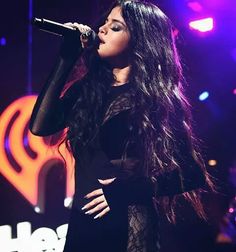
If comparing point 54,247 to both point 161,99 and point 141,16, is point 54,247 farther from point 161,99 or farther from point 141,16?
point 141,16

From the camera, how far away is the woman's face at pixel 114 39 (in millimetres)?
1447

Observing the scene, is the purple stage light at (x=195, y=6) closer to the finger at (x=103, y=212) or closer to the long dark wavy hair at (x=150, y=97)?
the long dark wavy hair at (x=150, y=97)

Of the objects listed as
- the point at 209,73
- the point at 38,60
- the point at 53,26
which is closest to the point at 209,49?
the point at 209,73

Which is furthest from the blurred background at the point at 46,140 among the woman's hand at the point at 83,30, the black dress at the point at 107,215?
the black dress at the point at 107,215

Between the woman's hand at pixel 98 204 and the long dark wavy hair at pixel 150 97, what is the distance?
18cm

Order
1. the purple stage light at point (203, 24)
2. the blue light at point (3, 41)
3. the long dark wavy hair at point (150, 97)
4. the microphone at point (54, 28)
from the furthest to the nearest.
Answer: the purple stage light at point (203, 24)
the blue light at point (3, 41)
the long dark wavy hair at point (150, 97)
the microphone at point (54, 28)

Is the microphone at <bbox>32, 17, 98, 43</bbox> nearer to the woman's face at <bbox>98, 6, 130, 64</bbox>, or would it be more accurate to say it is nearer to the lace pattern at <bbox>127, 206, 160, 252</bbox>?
the woman's face at <bbox>98, 6, 130, 64</bbox>

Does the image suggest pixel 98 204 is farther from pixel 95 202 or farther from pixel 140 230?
pixel 140 230

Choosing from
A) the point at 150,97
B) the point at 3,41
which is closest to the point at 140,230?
the point at 150,97

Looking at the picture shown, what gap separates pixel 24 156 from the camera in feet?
8.32

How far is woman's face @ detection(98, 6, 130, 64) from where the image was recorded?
4.75 feet

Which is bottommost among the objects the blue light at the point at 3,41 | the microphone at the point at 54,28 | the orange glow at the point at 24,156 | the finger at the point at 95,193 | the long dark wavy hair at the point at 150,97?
the orange glow at the point at 24,156

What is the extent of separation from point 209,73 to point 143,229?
5.87ft

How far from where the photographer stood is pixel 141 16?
58.2 inches
